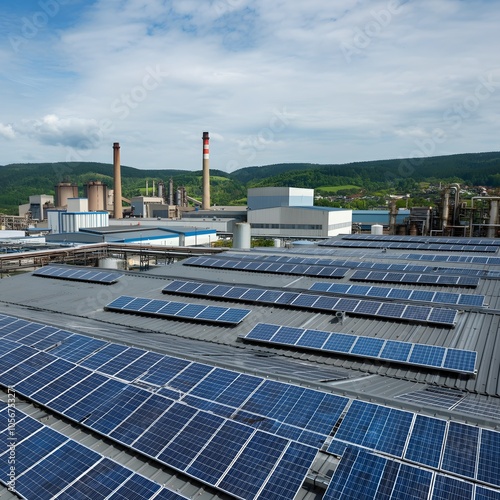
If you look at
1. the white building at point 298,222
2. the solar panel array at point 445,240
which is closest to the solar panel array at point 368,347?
the solar panel array at point 445,240

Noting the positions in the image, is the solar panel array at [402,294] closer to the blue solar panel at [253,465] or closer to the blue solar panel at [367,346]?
the blue solar panel at [367,346]

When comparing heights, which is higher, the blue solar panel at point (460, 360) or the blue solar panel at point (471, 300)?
the blue solar panel at point (471, 300)

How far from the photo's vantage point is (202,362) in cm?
1215

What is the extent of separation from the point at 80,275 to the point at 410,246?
30.9 metres

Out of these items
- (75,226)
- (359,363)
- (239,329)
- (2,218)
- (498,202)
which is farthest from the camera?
(2,218)

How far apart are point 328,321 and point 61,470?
1256 centimetres

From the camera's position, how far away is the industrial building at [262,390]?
7879mm

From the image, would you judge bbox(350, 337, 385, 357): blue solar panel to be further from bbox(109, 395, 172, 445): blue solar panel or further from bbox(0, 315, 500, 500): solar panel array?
bbox(109, 395, 172, 445): blue solar panel

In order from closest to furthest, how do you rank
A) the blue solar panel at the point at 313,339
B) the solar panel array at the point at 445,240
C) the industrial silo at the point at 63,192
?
the blue solar panel at the point at 313,339
the solar panel array at the point at 445,240
the industrial silo at the point at 63,192

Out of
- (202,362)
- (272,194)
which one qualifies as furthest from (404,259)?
(272,194)

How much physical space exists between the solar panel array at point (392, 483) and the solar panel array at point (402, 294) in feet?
43.4

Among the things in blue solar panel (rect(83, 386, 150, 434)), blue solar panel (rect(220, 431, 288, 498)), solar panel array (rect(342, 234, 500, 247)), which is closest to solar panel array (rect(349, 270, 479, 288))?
blue solar panel (rect(83, 386, 150, 434))

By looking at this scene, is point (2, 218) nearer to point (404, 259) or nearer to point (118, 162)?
point (118, 162)

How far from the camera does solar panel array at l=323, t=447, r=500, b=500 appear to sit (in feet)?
23.1
